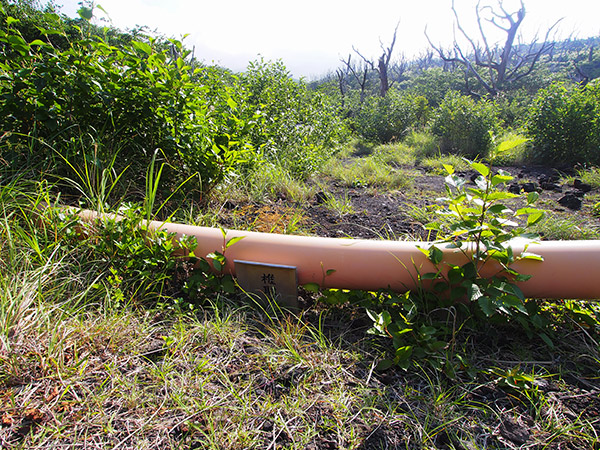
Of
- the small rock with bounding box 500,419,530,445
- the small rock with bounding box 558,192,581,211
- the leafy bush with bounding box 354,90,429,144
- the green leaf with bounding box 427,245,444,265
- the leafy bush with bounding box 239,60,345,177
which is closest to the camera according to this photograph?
the small rock with bounding box 500,419,530,445

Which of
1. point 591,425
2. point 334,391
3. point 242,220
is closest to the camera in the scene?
point 591,425

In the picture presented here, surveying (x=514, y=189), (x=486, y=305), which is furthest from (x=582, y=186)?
(x=486, y=305)

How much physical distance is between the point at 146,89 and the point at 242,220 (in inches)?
41.8

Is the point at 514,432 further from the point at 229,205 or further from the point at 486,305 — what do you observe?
the point at 229,205

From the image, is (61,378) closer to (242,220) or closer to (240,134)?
(242,220)

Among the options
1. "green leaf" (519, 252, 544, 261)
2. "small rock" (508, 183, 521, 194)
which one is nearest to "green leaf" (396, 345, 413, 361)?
"green leaf" (519, 252, 544, 261)

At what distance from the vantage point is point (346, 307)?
1644mm

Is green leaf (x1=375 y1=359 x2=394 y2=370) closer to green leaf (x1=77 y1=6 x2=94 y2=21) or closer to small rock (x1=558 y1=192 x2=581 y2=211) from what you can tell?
green leaf (x1=77 y1=6 x2=94 y2=21)

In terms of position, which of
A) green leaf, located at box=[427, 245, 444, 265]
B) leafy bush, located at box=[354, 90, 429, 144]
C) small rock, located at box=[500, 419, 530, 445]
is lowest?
small rock, located at box=[500, 419, 530, 445]

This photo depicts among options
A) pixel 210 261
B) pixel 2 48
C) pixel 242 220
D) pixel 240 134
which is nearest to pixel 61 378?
pixel 210 261

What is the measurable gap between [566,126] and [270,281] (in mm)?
5387

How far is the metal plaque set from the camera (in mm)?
1561

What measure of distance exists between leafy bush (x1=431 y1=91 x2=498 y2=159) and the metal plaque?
5.24 m

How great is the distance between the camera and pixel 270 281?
1590 mm
